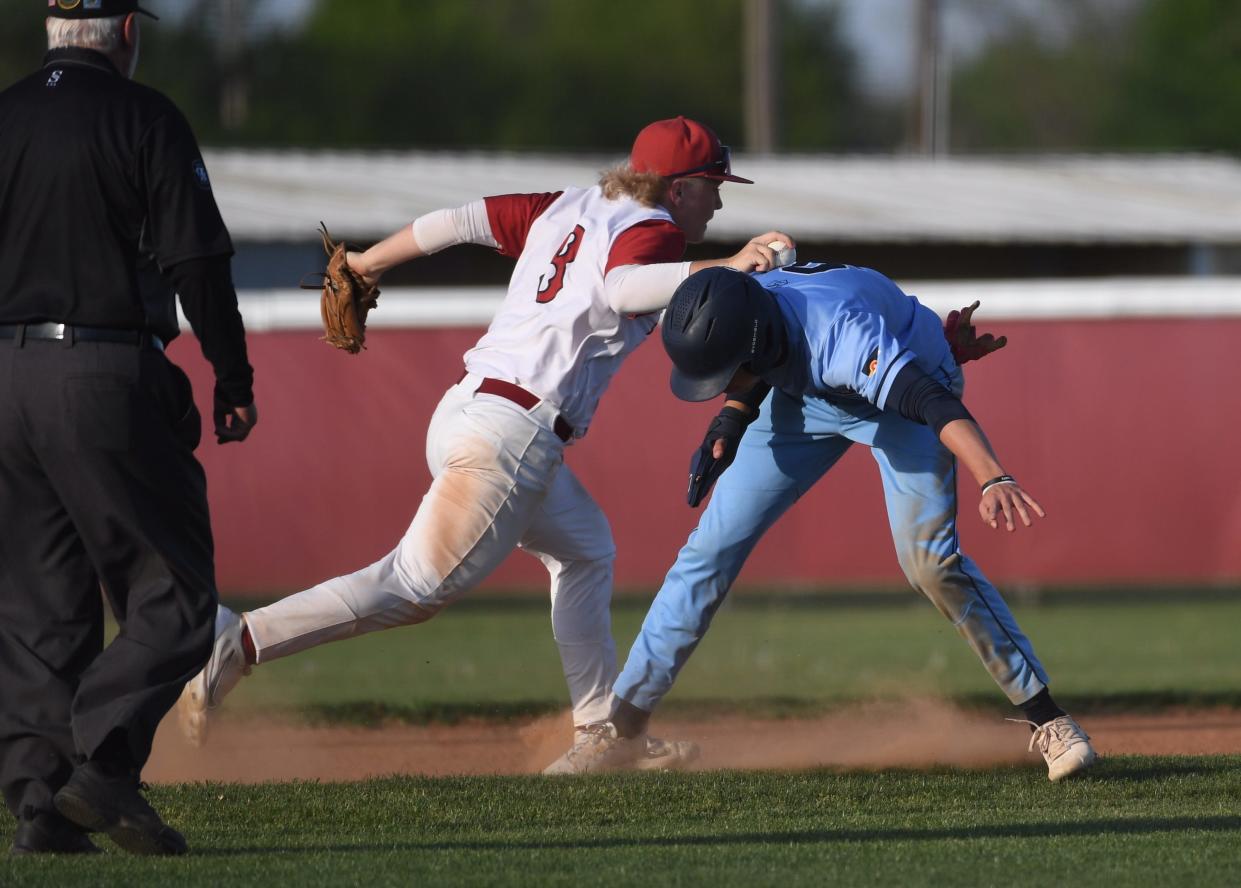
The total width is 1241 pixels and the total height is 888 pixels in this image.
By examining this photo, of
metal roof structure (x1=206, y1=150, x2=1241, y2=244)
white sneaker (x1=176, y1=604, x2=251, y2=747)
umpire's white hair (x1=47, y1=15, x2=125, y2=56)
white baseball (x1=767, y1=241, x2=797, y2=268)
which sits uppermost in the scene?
umpire's white hair (x1=47, y1=15, x2=125, y2=56)

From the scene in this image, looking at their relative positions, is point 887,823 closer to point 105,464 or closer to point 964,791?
point 964,791

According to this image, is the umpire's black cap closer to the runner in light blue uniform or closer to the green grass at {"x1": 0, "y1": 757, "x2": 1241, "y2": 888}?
the runner in light blue uniform

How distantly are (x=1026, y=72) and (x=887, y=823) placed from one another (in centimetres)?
5051

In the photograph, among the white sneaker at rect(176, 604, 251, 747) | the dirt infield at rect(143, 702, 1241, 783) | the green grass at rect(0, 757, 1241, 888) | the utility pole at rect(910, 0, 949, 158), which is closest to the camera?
the green grass at rect(0, 757, 1241, 888)

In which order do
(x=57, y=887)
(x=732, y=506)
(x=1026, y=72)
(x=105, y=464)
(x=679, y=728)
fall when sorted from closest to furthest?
(x=57, y=887) → (x=105, y=464) → (x=732, y=506) → (x=679, y=728) → (x=1026, y=72)

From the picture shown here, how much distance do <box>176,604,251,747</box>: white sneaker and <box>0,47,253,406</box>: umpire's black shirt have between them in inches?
51.4

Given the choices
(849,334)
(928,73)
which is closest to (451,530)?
(849,334)

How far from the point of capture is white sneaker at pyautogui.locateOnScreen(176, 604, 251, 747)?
17.2 feet

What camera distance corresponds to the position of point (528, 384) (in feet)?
17.7

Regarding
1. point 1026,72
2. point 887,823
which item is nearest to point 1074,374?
point 887,823

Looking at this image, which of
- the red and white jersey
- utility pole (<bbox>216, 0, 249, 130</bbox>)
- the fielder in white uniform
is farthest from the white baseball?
utility pole (<bbox>216, 0, 249, 130</bbox>)

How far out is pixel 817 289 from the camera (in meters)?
5.32

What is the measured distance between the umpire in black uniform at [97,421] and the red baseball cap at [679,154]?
5.83ft

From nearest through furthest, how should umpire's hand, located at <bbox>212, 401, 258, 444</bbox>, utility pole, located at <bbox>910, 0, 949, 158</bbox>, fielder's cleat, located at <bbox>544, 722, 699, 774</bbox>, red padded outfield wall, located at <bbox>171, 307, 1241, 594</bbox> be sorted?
umpire's hand, located at <bbox>212, 401, 258, 444</bbox> → fielder's cleat, located at <bbox>544, 722, 699, 774</bbox> → red padded outfield wall, located at <bbox>171, 307, 1241, 594</bbox> → utility pole, located at <bbox>910, 0, 949, 158</bbox>
